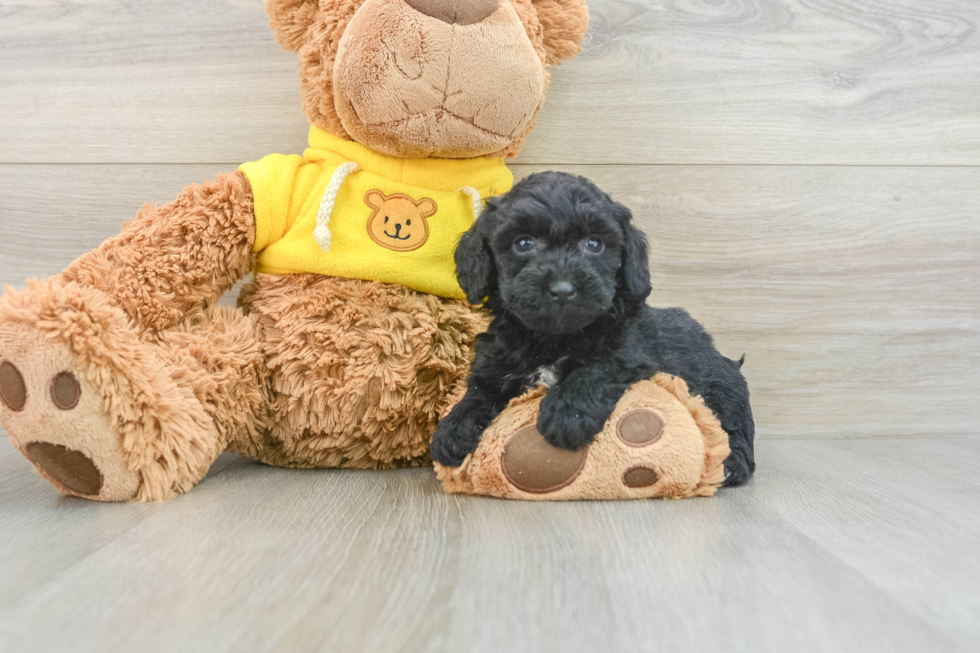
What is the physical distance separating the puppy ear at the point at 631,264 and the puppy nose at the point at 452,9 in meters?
0.35

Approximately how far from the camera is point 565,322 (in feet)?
2.96

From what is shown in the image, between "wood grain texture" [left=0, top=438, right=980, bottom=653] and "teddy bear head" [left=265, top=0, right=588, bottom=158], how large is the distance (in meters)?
0.55

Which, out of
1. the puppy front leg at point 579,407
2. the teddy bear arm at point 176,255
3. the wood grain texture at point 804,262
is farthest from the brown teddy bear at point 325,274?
the wood grain texture at point 804,262

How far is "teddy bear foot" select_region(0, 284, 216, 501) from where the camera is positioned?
903 mm

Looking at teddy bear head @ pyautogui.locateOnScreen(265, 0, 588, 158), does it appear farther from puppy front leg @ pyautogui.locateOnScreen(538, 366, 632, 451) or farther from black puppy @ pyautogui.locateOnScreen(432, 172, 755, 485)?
Result: puppy front leg @ pyautogui.locateOnScreen(538, 366, 632, 451)

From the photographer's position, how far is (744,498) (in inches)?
Result: 39.6

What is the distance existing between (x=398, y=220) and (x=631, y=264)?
0.40 m

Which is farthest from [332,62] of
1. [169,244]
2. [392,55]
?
[169,244]

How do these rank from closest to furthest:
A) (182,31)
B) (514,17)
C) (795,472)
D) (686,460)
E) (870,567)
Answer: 1. (870,567)
2. (686,460)
3. (514,17)
4. (795,472)
5. (182,31)

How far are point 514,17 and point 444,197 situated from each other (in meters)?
0.29

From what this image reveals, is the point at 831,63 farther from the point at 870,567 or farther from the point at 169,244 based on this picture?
the point at 169,244

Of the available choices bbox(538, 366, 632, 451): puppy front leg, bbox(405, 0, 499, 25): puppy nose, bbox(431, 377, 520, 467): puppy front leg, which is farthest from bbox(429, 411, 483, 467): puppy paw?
bbox(405, 0, 499, 25): puppy nose

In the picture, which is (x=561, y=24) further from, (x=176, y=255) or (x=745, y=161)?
(x=176, y=255)

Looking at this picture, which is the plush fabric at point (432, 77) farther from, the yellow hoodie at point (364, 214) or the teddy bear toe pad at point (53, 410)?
the teddy bear toe pad at point (53, 410)
